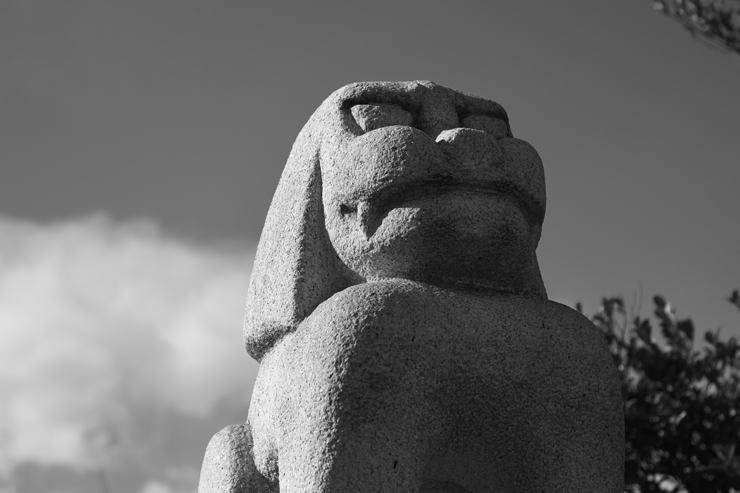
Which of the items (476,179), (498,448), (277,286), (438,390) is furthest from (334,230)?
(498,448)

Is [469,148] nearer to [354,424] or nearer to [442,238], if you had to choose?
[442,238]

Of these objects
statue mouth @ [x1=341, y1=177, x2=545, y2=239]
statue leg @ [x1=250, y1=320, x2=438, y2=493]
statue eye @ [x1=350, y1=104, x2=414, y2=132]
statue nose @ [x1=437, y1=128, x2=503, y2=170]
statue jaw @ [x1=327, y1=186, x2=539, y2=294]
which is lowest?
statue leg @ [x1=250, y1=320, x2=438, y2=493]

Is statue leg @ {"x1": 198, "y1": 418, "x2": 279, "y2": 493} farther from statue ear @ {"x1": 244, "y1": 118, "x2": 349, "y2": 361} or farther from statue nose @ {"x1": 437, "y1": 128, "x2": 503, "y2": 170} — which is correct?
statue nose @ {"x1": 437, "y1": 128, "x2": 503, "y2": 170}

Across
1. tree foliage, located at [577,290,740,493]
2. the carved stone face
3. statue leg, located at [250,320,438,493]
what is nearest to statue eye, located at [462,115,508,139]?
the carved stone face

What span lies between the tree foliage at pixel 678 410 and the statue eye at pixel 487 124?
8.24ft

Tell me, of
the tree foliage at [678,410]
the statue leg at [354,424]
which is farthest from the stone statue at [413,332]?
the tree foliage at [678,410]

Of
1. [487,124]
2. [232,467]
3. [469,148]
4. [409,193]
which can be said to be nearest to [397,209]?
[409,193]

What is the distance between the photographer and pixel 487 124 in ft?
8.62

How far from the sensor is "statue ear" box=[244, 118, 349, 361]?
7.79 ft

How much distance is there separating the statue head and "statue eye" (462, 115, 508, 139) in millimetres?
31

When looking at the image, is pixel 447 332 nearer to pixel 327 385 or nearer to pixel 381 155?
pixel 327 385

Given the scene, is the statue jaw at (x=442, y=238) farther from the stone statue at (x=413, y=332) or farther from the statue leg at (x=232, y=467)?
the statue leg at (x=232, y=467)

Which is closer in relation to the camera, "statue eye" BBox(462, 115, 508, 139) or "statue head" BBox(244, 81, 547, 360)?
"statue head" BBox(244, 81, 547, 360)

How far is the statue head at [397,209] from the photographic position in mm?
Result: 2287
